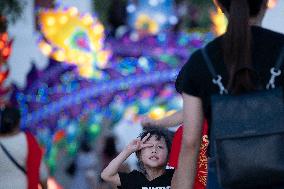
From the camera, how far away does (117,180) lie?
354 cm

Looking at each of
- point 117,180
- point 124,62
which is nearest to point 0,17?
point 124,62

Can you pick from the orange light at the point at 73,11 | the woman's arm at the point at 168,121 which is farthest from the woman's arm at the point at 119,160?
the orange light at the point at 73,11

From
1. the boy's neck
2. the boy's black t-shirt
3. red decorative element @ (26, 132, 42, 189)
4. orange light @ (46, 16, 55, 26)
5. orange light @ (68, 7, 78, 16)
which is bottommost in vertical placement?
red decorative element @ (26, 132, 42, 189)

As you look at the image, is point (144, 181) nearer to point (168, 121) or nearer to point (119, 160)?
point (119, 160)

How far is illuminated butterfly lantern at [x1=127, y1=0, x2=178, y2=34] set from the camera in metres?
6.32

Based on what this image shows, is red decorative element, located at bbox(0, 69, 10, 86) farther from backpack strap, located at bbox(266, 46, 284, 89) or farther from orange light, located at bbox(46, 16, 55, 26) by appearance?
backpack strap, located at bbox(266, 46, 284, 89)

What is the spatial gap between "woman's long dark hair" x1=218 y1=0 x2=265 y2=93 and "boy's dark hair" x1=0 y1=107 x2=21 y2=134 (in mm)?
3751

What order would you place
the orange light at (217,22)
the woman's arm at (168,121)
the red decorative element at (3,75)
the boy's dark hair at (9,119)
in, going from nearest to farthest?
the woman's arm at (168,121) → the boy's dark hair at (9,119) → the orange light at (217,22) → the red decorative element at (3,75)

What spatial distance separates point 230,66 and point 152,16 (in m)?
4.49

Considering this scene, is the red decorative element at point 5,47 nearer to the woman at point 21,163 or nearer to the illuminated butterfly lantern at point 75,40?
the illuminated butterfly lantern at point 75,40

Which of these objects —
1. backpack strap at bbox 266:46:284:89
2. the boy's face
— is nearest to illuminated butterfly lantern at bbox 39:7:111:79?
the boy's face

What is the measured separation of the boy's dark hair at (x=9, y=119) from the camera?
562cm

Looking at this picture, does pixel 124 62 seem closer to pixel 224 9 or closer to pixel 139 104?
pixel 139 104

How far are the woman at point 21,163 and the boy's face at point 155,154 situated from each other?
4.46 feet
